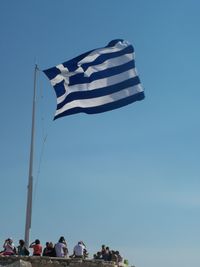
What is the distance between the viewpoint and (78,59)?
87.5 feet

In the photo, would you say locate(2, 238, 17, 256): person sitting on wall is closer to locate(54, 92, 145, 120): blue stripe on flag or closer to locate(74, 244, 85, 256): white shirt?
locate(74, 244, 85, 256): white shirt

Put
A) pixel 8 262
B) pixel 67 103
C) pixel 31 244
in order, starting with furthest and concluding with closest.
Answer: pixel 67 103, pixel 31 244, pixel 8 262

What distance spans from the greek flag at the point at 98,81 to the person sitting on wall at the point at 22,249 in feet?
17.1

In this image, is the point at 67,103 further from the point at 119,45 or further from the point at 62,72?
the point at 119,45

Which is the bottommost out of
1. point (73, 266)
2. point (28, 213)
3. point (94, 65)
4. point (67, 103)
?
point (73, 266)

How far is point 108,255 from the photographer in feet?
83.8

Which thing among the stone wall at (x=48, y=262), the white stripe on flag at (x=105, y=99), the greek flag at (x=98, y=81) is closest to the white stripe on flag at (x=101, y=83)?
the greek flag at (x=98, y=81)

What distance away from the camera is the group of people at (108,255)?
995 inches

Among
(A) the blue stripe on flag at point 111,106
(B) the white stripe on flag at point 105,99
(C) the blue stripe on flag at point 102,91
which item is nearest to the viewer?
(A) the blue stripe on flag at point 111,106

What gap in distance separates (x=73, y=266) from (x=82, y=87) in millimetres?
7963

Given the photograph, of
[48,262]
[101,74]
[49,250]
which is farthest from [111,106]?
[48,262]

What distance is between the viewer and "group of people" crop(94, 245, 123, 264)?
82.9 ft

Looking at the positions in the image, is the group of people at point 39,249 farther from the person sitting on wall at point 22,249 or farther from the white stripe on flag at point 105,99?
the white stripe on flag at point 105,99

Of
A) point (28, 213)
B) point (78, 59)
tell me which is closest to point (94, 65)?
point (78, 59)
